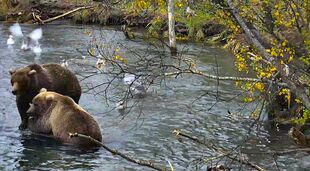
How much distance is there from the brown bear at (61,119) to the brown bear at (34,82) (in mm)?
250

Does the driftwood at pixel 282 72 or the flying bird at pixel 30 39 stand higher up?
the driftwood at pixel 282 72

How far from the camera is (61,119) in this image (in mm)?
9680

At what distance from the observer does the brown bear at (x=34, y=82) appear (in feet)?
34.4

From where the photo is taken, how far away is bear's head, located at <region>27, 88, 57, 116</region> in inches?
400

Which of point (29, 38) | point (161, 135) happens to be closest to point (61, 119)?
point (161, 135)

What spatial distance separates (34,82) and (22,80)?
254 millimetres

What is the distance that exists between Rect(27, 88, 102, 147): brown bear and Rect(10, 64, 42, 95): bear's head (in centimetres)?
30

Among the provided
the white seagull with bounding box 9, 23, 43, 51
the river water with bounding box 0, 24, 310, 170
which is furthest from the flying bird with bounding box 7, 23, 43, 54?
the river water with bounding box 0, 24, 310, 170

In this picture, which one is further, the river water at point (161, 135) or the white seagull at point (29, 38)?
the white seagull at point (29, 38)

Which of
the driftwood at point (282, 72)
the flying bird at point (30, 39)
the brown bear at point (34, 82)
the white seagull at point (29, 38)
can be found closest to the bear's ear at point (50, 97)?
the brown bear at point (34, 82)

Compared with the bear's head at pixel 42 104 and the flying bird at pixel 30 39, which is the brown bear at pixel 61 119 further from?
the flying bird at pixel 30 39

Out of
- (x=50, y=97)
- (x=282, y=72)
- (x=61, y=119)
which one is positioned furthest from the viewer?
(x=50, y=97)

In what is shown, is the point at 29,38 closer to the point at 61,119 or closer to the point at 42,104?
the point at 42,104

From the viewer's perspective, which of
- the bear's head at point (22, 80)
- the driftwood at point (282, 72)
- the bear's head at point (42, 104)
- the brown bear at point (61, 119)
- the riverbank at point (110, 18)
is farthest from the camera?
the riverbank at point (110, 18)
